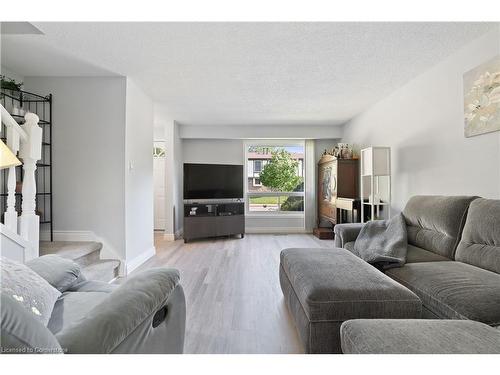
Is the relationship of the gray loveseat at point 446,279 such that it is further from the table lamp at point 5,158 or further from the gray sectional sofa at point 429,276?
the table lamp at point 5,158

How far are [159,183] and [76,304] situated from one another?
601 centimetres

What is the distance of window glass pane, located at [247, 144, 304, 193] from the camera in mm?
6754

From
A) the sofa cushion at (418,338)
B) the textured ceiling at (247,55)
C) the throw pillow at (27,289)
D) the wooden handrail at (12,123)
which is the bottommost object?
the sofa cushion at (418,338)

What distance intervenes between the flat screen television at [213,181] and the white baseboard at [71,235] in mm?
2397

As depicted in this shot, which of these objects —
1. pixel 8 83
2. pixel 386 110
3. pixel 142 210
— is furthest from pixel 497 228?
pixel 8 83

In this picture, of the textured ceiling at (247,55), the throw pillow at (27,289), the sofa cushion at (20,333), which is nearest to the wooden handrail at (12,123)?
the textured ceiling at (247,55)

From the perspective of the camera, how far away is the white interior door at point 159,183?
23.7ft

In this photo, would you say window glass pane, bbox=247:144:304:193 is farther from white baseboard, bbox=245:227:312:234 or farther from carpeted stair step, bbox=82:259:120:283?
carpeted stair step, bbox=82:259:120:283

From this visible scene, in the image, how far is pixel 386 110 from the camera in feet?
14.4

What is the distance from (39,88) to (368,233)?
4.08 metres

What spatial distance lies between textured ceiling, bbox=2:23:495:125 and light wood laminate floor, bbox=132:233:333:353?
2259 millimetres

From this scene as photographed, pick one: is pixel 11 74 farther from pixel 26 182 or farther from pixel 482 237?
pixel 482 237

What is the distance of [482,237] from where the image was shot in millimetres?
2107
